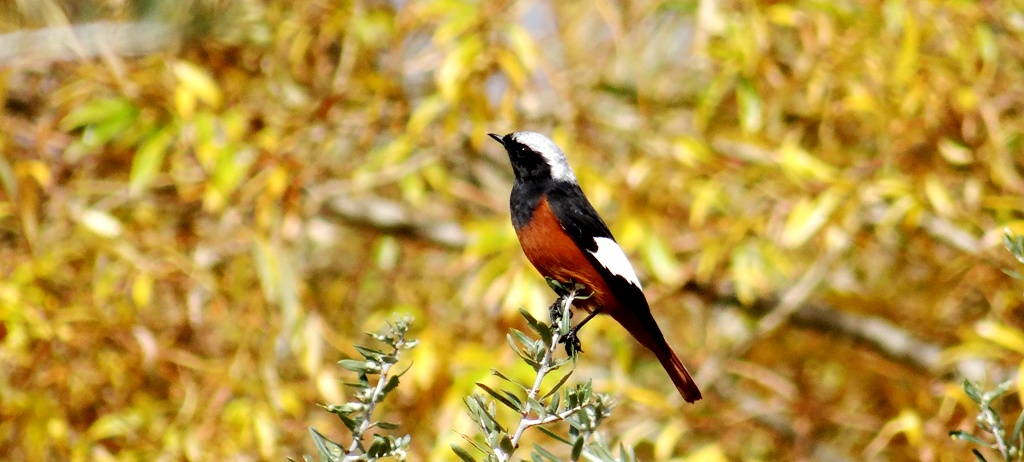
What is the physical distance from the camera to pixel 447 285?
5.02m

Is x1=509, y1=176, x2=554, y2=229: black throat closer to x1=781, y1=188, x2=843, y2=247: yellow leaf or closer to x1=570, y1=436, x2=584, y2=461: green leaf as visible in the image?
x1=781, y1=188, x2=843, y2=247: yellow leaf

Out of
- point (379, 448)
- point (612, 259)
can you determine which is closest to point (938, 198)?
point (612, 259)

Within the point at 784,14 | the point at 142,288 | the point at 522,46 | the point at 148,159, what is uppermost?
the point at 784,14

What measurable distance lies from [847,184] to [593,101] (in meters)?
1.36

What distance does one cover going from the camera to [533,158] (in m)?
2.89

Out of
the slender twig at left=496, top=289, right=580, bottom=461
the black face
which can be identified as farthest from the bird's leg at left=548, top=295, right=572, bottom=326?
the slender twig at left=496, top=289, right=580, bottom=461

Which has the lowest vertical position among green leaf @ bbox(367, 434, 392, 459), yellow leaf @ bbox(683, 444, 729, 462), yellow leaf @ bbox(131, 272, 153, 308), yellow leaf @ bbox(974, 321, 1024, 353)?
yellow leaf @ bbox(683, 444, 729, 462)

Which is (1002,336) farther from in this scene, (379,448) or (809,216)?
(379,448)

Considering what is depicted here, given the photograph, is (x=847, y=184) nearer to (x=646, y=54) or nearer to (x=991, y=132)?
(x=991, y=132)

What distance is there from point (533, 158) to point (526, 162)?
0.03 metres

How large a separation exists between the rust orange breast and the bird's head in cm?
25

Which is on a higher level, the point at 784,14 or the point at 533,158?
the point at 784,14

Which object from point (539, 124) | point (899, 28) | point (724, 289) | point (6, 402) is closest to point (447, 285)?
point (539, 124)

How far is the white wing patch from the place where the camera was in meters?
2.64
